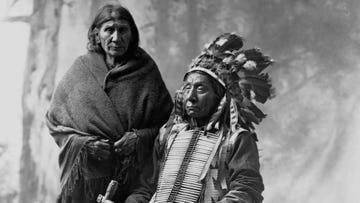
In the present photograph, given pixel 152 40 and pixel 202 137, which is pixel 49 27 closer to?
pixel 152 40

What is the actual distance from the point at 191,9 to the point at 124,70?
219cm

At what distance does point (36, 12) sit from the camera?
Answer: 1122 centimetres

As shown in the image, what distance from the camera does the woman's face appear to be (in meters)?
8.80

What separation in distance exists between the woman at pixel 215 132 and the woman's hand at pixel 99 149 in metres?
0.36

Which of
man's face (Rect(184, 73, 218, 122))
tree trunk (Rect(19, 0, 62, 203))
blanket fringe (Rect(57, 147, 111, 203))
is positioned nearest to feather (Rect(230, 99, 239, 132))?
man's face (Rect(184, 73, 218, 122))

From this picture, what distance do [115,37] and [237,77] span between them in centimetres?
107

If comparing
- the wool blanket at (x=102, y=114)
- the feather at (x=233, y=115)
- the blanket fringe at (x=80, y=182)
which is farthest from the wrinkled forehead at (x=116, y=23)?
the feather at (x=233, y=115)

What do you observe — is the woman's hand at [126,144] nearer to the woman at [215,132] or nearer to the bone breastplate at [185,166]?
the woman at [215,132]

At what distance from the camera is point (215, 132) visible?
8.21 m

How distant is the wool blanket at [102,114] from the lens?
27.7ft

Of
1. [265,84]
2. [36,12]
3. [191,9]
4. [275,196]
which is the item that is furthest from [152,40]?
[265,84]

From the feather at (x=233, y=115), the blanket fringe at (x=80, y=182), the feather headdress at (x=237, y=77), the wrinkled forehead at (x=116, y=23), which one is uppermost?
the wrinkled forehead at (x=116, y=23)

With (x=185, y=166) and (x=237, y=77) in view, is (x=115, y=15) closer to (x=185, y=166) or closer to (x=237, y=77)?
(x=237, y=77)

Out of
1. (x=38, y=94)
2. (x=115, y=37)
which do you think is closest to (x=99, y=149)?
(x=115, y=37)
